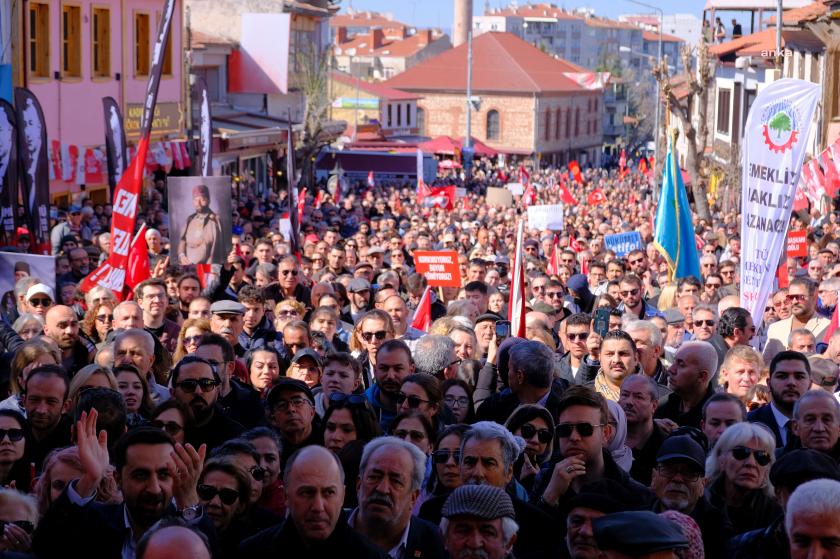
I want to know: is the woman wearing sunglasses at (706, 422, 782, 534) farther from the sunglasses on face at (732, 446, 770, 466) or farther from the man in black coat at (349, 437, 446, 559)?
the man in black coat at (349, 437, 446, 559)

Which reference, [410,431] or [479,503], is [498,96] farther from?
[479,503]

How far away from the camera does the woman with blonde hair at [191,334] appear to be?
998 centimetres

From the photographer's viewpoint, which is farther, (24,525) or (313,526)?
(24,525)

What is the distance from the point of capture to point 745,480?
21.4 feet

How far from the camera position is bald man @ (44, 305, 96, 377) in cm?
1009

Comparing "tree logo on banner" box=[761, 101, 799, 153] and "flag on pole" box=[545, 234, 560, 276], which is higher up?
"tree logo on banner" box=[761, 101, 799, 153]

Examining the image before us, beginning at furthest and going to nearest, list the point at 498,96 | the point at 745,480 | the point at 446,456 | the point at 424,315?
the point at 498,96, the point at 424,315, the point at 446,456, the point at 745,480

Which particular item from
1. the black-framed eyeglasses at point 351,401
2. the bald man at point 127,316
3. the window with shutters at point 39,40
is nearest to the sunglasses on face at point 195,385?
the black-framed eyeglasses at point 351,401

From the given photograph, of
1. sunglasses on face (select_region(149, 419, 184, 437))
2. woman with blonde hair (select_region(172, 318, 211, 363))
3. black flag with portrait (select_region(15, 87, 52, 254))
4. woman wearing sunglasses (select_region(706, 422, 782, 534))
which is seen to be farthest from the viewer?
black flag with portrait (select_region(15, 87, 52, 254))

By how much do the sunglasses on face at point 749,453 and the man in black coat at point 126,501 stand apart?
2.29 metres

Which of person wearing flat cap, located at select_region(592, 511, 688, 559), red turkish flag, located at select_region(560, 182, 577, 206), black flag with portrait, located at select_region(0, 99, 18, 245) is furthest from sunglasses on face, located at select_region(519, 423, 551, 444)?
red turkish flag, located at select_region(560, 182, 577, 206)

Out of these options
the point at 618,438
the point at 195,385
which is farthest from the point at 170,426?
the point at 618,438

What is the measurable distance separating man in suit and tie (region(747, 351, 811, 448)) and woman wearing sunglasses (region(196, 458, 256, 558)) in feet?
10.7

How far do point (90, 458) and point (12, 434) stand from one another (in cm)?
104
